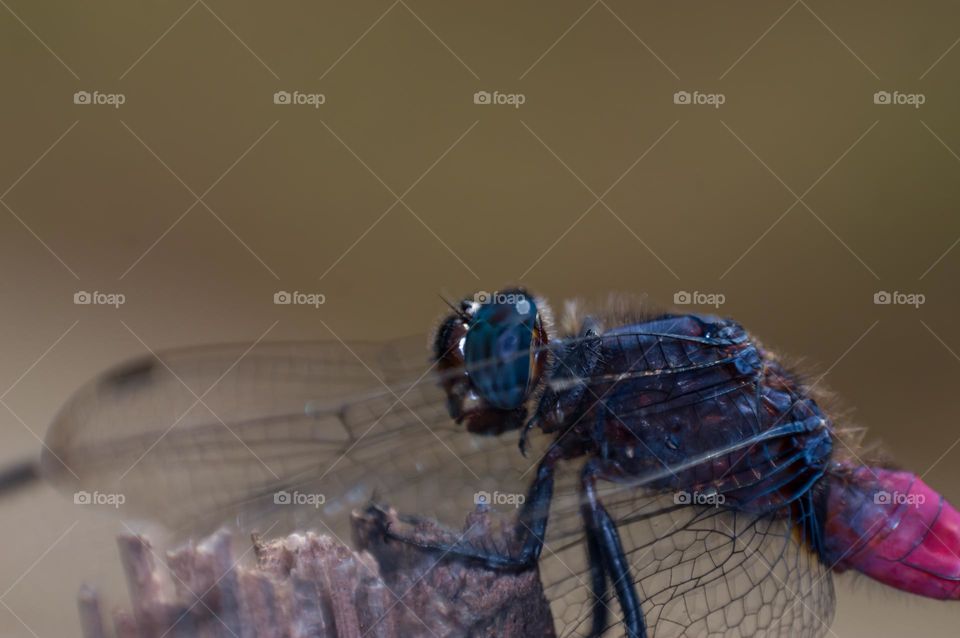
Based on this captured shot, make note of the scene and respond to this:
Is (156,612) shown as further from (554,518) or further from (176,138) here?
(176,138)

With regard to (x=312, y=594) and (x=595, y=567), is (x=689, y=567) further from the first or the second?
(x=312, y=594)

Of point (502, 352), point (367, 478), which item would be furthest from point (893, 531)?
point (367, 478)

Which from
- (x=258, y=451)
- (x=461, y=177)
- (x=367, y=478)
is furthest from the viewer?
(x=461, y=177)

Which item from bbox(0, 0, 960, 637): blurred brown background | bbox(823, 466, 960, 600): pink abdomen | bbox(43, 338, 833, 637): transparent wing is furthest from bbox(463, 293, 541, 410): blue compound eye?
bbox(0, 0, 960, 637): blurred brown background

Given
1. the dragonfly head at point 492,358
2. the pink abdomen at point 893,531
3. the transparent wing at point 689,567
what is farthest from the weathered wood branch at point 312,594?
the pink abdomen at point 893,531

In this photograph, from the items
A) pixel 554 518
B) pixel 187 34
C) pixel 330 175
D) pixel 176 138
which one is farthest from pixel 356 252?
pixel 554 518

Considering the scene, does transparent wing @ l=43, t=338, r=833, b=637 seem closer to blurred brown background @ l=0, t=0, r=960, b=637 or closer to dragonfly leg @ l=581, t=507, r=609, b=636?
dragonfly leg @ l=581, t=507, r=609, b=636
